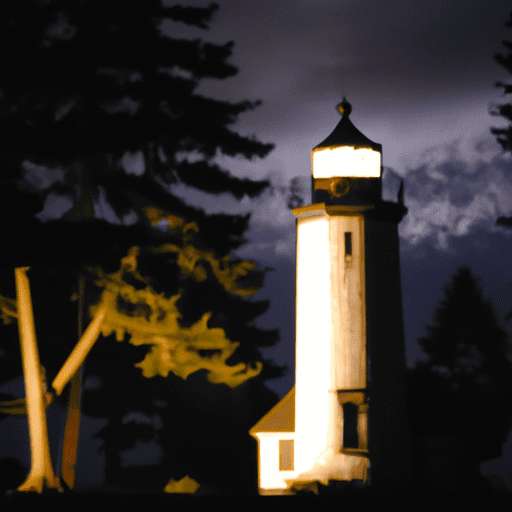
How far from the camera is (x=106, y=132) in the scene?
10.8 meters

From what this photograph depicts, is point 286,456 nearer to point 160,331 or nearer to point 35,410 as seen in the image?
point 160,331

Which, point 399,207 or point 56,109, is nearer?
point 56,109

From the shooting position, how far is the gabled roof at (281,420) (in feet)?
54.3

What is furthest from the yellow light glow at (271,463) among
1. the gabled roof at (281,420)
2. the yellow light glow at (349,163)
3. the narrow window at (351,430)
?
the yellow light glow at (349,163)

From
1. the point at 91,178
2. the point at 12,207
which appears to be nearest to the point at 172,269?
the point at 91,178

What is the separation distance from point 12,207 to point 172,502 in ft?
18.3

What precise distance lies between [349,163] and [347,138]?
2.27ft

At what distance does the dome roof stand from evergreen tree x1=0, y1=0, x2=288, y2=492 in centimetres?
174

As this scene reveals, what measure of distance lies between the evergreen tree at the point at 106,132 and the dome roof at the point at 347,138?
5.70 ft

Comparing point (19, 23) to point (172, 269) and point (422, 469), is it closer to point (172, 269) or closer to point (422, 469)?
point (172, 269)

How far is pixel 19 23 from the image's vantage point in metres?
11.1

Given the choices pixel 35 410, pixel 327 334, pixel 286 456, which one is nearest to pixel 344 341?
pixel 327 334

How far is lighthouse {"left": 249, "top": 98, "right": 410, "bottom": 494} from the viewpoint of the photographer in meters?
15.8

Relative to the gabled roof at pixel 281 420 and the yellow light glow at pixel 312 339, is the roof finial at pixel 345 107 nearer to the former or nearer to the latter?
the yellow light glow at pixel 312 339
